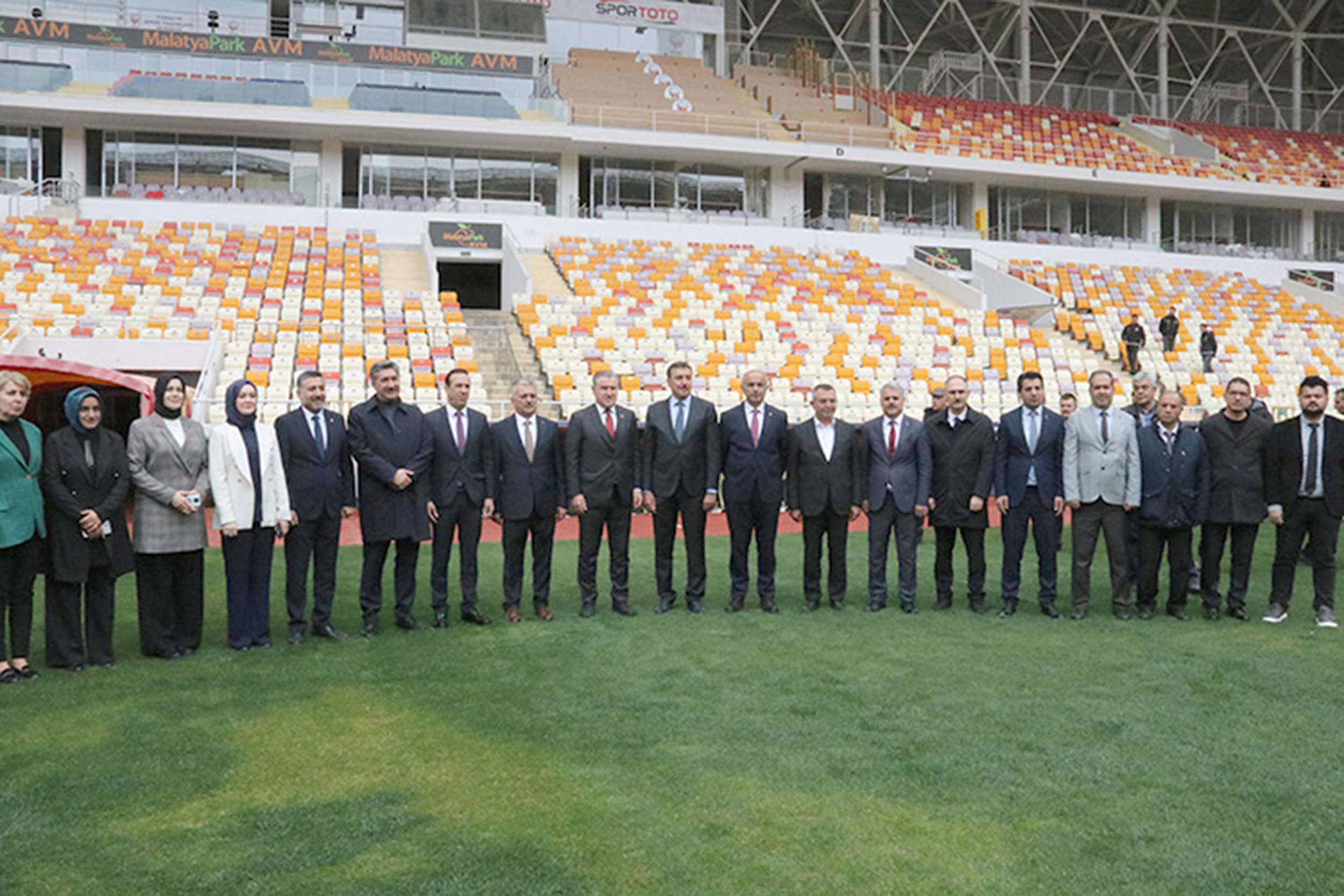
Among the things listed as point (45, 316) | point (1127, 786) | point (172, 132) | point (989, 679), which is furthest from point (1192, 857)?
point (172, 132)

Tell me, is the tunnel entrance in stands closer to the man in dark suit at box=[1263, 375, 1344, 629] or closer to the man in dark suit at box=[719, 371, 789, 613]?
the man in dark suit at box=[719, 371, 789, 613]

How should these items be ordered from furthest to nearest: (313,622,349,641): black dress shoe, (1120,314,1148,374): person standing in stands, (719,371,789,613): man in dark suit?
(1120,314,1148,374): person standing in stands < (719,371,789,613): man in dark suit < (313,622,349,641): black dress shoe

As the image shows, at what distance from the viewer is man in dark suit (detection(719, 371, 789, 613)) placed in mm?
7914

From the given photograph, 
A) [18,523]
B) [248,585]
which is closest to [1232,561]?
[248,585]

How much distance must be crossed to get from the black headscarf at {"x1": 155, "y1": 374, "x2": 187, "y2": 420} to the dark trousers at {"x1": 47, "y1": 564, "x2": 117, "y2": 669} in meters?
0.93

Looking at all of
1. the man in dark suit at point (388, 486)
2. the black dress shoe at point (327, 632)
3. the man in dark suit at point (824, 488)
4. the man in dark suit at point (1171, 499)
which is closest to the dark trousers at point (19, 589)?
the black dress shoe at point (327, 632)

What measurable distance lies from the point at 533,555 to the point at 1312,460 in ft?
17.7

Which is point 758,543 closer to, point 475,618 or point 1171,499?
point 475,618

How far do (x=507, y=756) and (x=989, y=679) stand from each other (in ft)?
8.80

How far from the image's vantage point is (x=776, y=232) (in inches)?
1115

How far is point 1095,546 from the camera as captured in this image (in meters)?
7.76

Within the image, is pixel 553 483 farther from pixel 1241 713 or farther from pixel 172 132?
pixel 172 132

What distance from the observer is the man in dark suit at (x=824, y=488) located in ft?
25.9

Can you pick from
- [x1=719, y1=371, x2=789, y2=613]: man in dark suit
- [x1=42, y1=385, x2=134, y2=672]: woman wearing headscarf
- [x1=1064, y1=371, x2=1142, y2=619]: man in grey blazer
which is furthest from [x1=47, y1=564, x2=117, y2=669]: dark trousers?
[x1=1064, y1=371, x2=1142, y2=619]: man in grey blazer
